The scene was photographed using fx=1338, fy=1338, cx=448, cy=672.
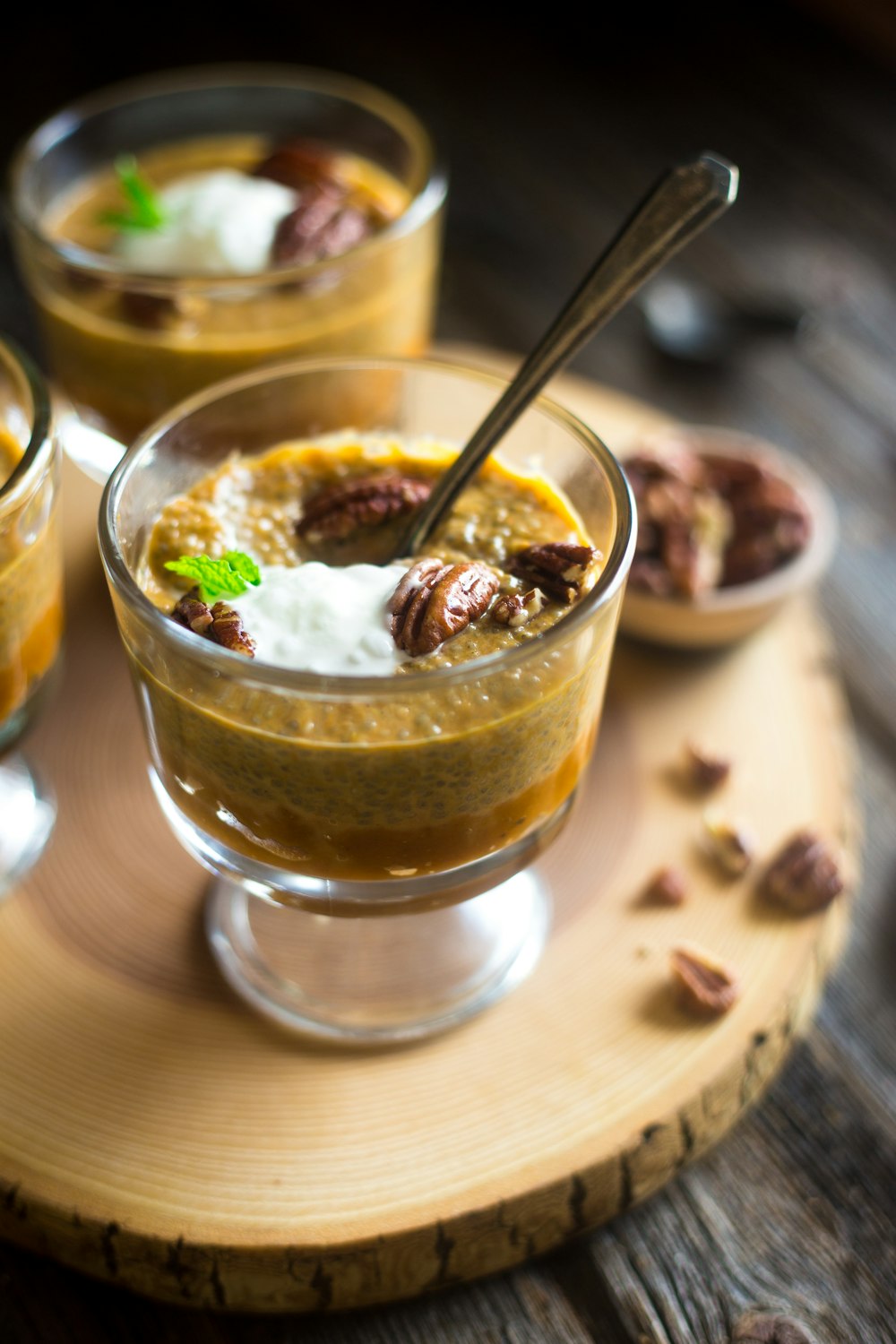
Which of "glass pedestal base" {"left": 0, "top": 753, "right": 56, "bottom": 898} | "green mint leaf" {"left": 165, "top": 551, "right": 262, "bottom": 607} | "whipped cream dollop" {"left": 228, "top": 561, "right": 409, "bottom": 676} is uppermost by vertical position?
"whipped cream dollop" {"left": 228, "top": 561, "right": 409, "bottom": 676}

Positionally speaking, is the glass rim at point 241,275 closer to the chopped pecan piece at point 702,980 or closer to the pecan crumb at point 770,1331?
the chopped pecan piece at point 702,980

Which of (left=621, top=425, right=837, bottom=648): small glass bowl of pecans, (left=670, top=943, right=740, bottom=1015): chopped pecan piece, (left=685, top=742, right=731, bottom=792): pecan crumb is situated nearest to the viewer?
(left=670, top=943, right=740, bottom=1015): chopped pecan piece

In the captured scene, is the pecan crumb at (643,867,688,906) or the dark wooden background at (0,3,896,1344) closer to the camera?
the dark wooden background at (0,3,896,1344)

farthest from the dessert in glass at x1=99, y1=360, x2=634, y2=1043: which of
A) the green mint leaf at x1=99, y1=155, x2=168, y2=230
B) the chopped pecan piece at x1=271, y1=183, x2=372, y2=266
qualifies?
the green mint leaf at x1=99, y1=155, x2=168, y2=230

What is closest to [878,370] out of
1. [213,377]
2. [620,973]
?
[213,377]

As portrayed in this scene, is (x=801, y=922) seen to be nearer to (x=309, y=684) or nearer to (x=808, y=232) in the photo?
(x=309, y=684)

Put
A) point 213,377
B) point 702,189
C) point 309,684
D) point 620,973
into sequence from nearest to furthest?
point 309,684
point 702,189
point 620,973
point 213,377

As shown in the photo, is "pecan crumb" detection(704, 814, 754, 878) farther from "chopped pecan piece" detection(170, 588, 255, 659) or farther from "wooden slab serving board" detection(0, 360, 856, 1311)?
"chopped pecan piece" detection(170, 588, 255, 659)

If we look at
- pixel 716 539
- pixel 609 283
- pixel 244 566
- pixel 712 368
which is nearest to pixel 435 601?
pixel 244 566
